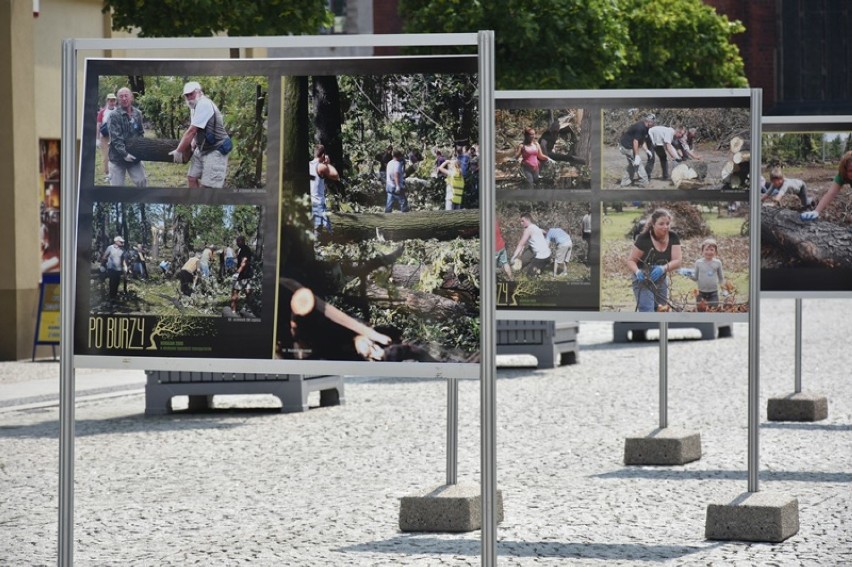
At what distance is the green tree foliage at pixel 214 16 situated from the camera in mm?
16719

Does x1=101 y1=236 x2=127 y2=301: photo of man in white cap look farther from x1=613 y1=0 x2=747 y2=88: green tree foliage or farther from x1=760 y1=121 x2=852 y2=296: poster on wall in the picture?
x1=613 y1=0 x2=747 y2=88: green tree foliage

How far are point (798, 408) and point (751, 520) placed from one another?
540 cm

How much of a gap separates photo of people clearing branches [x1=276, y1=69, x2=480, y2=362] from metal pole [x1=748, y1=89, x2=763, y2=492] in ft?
7.96

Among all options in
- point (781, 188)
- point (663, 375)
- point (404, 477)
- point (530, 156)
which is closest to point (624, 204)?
point (530, 156)

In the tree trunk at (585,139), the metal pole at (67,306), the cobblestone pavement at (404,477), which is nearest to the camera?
the metal pole at (67,306)

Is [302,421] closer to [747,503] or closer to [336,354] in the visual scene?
[747,503]

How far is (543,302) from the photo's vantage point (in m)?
10.8

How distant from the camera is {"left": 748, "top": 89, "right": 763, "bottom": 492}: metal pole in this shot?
27.3 ft

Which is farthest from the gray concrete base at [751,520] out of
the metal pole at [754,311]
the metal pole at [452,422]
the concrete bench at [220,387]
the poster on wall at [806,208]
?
the concrete bench at [220,387]

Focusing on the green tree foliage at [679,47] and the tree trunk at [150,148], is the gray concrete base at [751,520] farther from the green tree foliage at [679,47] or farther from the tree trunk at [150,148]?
the green tree foliage at [679,47]

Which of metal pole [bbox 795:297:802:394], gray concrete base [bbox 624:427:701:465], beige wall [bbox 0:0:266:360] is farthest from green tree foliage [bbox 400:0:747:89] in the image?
→ gray concrete base [bbox 624:427:701:465]

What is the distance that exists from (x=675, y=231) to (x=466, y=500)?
2724 mm

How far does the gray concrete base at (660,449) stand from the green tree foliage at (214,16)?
7.35 meters

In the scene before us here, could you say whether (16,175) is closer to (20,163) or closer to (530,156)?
(20,163)
